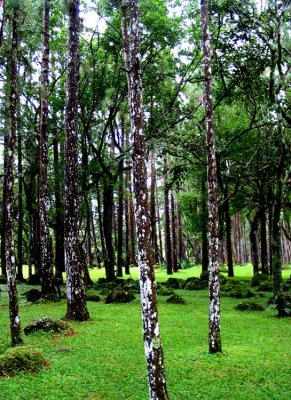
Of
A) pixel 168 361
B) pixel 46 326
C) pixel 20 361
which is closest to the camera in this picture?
pixel 20 361

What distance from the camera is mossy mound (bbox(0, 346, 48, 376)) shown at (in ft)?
28.3

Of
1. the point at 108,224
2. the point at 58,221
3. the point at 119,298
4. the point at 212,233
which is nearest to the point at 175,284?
the point at 108,224

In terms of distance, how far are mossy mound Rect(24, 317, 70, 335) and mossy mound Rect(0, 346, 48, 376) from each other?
2.81 m

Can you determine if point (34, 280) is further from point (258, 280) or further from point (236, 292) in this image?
point (258, 280)

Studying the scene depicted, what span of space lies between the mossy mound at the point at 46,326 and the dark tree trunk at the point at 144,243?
252 inches

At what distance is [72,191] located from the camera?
1489 centimetres

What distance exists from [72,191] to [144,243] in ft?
28.2

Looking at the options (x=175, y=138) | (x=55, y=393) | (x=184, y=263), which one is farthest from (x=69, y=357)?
(x=184, y=263)

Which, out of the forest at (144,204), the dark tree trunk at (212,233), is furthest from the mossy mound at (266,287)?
the dark tree trunk at (212,233)

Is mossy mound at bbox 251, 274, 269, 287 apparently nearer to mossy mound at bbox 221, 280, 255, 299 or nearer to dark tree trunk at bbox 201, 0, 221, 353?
mossy mound at bbox 221, 280, 255, 299

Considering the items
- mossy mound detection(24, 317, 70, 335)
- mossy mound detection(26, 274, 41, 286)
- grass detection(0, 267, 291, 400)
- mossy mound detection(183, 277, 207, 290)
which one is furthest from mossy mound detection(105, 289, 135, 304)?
mossy mound detection(26, 274, 41, 286)

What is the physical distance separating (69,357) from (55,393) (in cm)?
220

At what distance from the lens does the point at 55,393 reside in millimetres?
7812

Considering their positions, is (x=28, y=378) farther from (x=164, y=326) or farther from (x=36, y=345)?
(x=164, y=326)
